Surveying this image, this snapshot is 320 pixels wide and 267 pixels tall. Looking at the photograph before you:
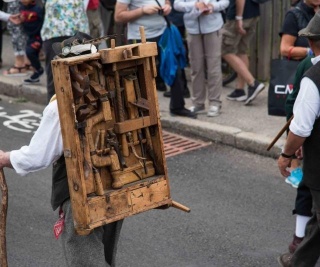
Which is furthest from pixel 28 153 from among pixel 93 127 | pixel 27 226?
pixel 27 226

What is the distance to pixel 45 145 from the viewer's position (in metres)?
4.24

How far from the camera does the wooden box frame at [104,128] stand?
399cm

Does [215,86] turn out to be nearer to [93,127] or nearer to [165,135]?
[165,135]

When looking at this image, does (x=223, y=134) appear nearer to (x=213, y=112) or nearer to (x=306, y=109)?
(x=213, y=112)

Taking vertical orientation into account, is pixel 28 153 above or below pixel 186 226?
above

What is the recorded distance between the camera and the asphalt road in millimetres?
5996

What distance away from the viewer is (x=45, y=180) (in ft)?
25.2

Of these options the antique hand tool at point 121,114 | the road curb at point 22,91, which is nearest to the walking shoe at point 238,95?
the road curb at point 22,91

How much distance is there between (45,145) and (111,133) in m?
0.36

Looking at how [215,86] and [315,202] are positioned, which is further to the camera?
[215,86]

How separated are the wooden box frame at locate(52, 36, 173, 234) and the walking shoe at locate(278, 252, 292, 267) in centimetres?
160

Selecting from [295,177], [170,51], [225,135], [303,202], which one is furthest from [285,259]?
[170,51]

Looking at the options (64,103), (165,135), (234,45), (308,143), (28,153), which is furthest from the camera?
(234,45)

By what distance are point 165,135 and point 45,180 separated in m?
2.02
